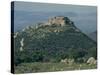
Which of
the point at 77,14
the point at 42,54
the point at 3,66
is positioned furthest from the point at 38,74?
the point at 77,14

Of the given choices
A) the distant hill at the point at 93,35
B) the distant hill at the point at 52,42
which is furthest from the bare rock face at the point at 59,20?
the distant hill at the point at 93,35

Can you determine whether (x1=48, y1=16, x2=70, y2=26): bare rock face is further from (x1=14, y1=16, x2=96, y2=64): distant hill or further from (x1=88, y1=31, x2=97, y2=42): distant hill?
(x1=88, y1=31, x2=97, y2=42): distant hill

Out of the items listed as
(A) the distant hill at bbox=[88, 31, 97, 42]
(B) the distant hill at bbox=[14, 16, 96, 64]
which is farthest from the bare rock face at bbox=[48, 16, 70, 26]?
(A) the distant hill at bbox=[88, 31, 97, 42]

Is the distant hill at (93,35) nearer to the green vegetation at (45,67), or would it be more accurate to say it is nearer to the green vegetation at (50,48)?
the green vegetation at (50,48)

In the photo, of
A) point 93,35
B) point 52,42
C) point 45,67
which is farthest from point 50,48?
point 93,35

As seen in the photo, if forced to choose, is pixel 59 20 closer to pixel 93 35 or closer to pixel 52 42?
pixel 52 42

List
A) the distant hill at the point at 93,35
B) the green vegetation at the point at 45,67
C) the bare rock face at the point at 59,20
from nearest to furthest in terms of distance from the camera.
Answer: the green vegetation at the point at 45,67, the bare rock face at the point at 59,20, the distant hill at the point at 93,35

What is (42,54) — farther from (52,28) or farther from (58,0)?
(58,0)

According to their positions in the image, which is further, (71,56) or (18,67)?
(71,56)
